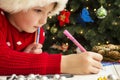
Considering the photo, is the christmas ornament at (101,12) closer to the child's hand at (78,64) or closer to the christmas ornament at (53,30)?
the christmas ornament at (53,30)

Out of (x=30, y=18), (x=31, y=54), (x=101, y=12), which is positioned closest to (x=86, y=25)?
(x=101, y=12)

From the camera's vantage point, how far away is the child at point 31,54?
905 mm

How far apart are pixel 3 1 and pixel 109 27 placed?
126cm

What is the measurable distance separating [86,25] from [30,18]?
48.5 inches

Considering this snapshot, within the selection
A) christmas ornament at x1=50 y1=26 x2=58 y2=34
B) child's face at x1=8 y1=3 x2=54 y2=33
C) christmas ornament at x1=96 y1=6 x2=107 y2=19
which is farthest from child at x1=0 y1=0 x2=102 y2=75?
christmas ornament at x1=50 y1=26 x2=58 y2=34

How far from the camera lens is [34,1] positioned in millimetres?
947

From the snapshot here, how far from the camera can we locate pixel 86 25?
222cm

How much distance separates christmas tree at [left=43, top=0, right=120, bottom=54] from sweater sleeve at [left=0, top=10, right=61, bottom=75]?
3.87 feet

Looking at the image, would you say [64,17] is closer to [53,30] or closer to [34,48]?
[53,30]

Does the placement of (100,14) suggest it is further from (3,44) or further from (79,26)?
(3,44)

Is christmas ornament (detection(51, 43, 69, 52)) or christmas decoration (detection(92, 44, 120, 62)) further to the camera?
christmas ornament (detection(51, 43, 69, 52))

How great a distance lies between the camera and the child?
0.91 meters

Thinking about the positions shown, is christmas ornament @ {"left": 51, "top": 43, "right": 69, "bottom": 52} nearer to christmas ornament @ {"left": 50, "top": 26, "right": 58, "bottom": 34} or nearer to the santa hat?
christmas ornament @ {"left": 50, "top": 26, "right": 58, "bottom": 34}

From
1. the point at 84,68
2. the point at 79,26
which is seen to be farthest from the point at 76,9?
the point at 84,68
